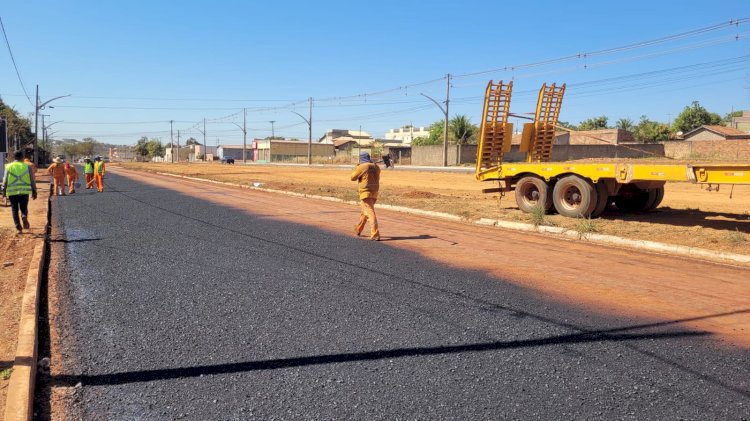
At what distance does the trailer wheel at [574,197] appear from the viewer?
12.2 meters

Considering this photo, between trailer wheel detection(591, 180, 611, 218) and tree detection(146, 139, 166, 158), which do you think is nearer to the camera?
trailer wheel detection(591, 180, 611, 218)

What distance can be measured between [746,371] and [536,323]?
165 cm

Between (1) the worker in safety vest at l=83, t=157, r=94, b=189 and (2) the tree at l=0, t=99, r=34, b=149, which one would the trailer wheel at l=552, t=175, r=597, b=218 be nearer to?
(1) the worker in safety vest at l=83, t=157, r=94, b=189

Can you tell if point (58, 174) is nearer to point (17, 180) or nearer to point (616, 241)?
point (17, 180)

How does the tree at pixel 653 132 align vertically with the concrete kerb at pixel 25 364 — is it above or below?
above

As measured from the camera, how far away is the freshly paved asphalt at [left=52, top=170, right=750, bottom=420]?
3.67m

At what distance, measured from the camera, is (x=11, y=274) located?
761 centimetres

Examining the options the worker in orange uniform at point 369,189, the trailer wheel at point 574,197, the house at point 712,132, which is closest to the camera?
the worker in orange uniform at point 369,189

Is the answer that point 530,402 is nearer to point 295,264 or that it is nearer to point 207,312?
point 207,312

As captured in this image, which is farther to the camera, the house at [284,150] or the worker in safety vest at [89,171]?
the house at [284,150]

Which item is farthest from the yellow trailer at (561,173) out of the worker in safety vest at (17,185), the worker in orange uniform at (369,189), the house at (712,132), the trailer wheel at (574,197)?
the house at (712,132)

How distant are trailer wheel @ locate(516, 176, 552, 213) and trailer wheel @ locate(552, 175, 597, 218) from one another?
0.71 ft

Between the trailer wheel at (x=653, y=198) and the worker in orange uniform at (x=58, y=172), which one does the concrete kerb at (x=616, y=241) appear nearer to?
the trailer wheel at (x=653, y=198)

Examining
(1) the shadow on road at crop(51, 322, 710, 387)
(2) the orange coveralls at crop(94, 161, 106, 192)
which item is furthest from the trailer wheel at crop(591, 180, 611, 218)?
(2) the orange coveralls at crop(94, 161, 106, 192)
